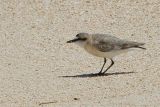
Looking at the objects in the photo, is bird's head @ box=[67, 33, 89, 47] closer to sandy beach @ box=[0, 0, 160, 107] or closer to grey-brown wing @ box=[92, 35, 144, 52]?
grey-brown wing @ box=[92, 35, 144, 52]

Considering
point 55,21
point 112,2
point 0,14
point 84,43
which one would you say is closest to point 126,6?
point 112,2

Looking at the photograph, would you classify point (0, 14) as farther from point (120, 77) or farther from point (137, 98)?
point (137, 98)

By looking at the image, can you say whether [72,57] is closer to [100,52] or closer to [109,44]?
[100,52]

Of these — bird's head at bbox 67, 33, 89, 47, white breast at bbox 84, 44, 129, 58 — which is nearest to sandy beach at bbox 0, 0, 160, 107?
white breast at bbox 84, 44, 129, 58

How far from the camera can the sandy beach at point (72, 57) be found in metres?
12.8

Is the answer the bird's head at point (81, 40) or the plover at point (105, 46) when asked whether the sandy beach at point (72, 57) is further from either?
the bird's head at point (81, 40)

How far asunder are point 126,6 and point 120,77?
5.26m

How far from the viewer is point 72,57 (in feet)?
51.3

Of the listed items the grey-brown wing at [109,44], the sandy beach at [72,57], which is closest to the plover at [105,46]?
the grey-brown wing at [109,44]

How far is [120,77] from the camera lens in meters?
14.0

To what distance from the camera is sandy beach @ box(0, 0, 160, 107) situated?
12.8 metres

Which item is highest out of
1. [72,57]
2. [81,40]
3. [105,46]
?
[81,40]

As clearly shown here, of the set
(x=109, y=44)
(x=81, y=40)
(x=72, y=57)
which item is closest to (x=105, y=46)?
(x=109, y=44)

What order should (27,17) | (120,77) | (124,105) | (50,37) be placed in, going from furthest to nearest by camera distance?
(27,17) < (50,37) < (120,77) < (124,105)
